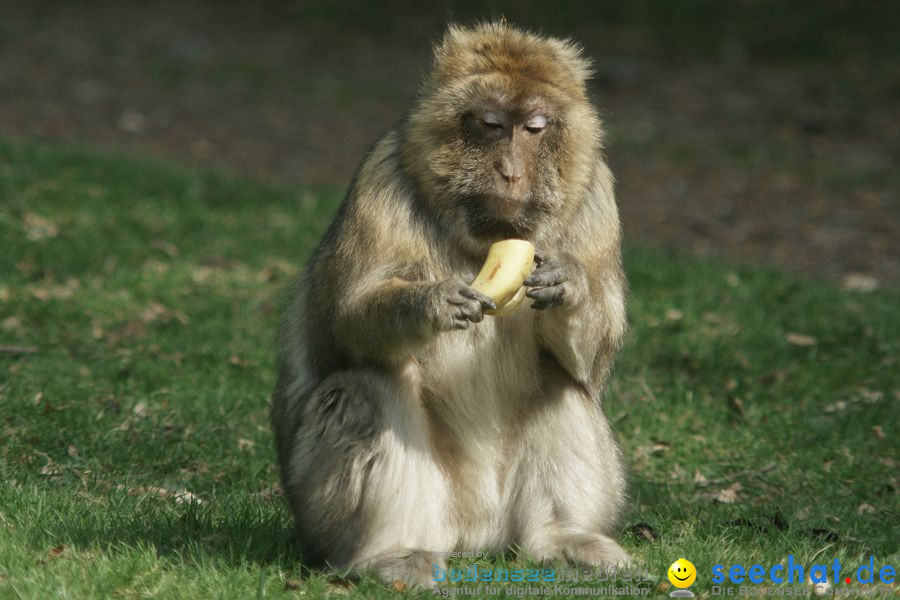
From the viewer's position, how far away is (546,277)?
428 centimetres

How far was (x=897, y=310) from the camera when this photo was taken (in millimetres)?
8383

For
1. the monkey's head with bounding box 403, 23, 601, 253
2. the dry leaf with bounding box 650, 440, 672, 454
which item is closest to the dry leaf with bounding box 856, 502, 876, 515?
the dry leaf with bounding box 650, 440, 672, 454

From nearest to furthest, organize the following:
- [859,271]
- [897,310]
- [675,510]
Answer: [675,510] → [897,310] → [859,271]

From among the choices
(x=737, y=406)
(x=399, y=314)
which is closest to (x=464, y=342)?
(x=399, y=314)

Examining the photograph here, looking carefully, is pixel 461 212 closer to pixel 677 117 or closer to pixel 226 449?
pixel 226 449

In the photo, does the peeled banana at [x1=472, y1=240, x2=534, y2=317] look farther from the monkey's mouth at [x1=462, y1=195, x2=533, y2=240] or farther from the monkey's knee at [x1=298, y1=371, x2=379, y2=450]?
the monkey's knee at [x1=298, y1=371, x2=379, y2=450]

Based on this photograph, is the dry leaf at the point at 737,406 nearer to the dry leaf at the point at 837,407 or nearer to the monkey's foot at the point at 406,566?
the dry leaf at the point at 837,407

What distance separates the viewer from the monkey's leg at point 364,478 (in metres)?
4.34

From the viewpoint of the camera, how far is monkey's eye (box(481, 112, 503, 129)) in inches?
170

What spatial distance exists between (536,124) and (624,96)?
11869 mm

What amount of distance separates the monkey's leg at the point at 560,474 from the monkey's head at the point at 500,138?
0.71 metres

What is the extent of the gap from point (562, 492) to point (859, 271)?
252 inches

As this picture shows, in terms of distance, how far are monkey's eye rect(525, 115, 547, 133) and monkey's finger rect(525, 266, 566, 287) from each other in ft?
1.64

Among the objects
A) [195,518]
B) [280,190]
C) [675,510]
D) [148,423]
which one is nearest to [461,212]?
[195,518]
